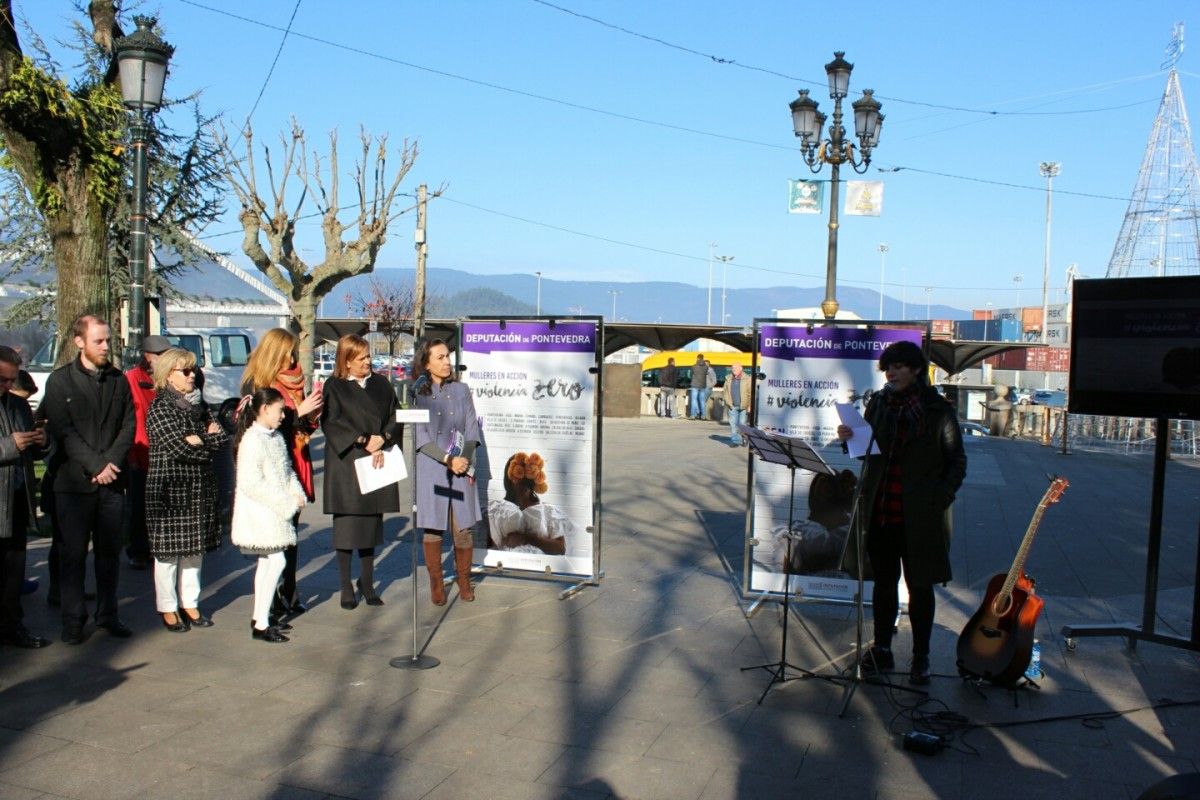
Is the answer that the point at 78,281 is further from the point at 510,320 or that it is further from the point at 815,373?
the point at 815,373

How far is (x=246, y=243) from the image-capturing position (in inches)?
875

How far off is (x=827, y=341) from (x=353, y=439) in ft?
10.7

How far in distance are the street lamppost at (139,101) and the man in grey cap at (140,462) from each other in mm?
503

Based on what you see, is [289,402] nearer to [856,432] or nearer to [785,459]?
[785,459]

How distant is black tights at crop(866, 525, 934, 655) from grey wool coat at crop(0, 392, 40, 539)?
15.9 ft

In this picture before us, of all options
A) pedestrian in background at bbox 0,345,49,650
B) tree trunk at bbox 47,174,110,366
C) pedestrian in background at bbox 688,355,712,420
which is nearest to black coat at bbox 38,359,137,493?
pedestrian in background at bbox 0,345,49,650

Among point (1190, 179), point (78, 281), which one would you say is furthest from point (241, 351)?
point (1190, 179)

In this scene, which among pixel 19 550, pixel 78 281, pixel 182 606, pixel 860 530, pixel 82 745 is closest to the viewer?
pixel 82 745

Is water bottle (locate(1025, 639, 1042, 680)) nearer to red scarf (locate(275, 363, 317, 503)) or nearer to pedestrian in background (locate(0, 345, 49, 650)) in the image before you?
→ red scarf (locate(275, 363, 317, 503))

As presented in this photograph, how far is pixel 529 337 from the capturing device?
788cm

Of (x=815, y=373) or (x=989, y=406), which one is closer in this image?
(x=815, y=373)

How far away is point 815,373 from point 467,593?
295cm

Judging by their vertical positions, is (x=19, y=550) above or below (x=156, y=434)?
below

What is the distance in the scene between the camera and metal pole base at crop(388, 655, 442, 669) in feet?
19.6
